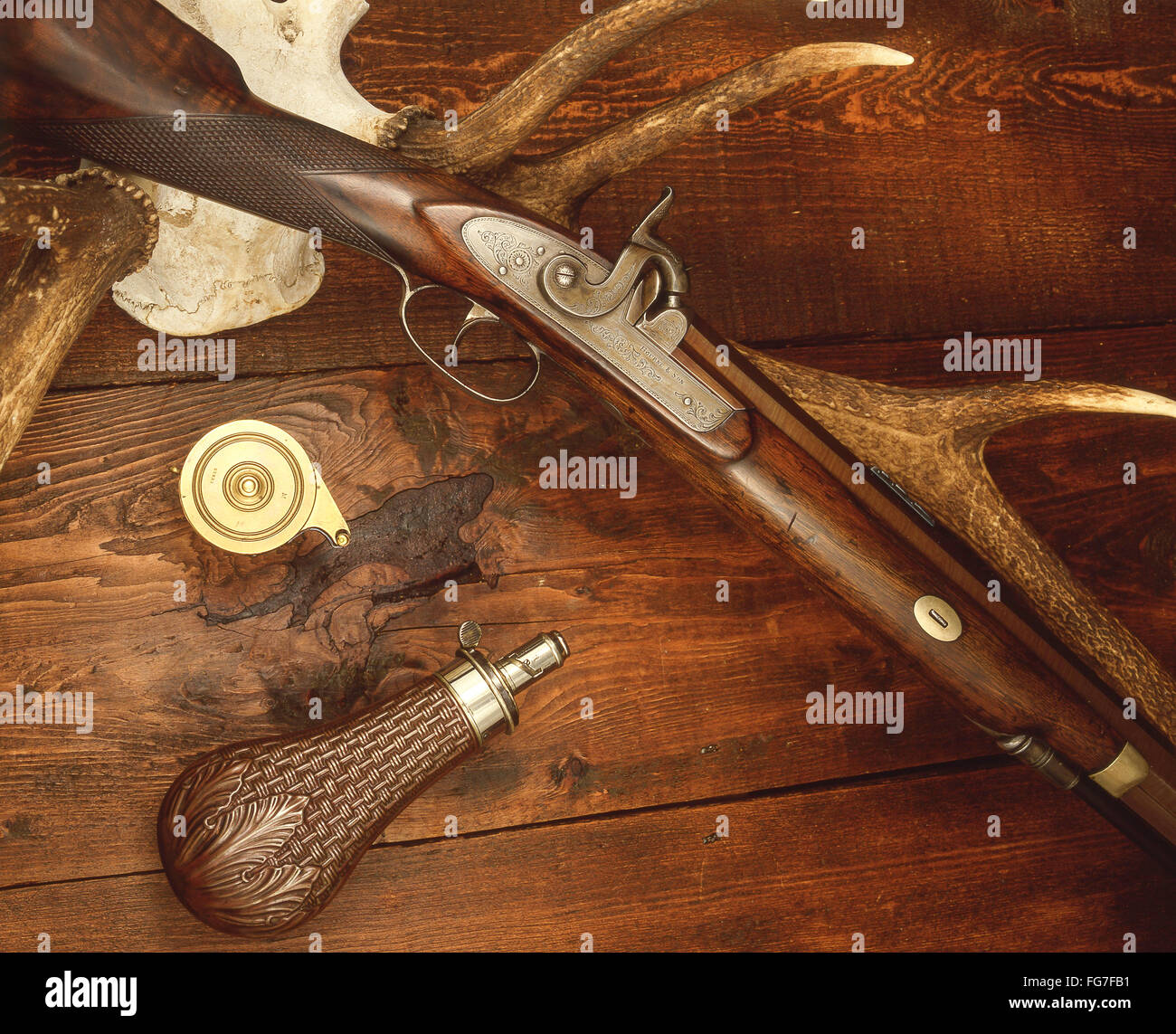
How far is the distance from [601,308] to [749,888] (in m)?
1.52

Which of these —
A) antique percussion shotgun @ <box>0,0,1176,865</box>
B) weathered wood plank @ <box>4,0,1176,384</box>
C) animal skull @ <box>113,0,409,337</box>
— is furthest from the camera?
weathered wood plank @ <box>4,0,1176,384</box>

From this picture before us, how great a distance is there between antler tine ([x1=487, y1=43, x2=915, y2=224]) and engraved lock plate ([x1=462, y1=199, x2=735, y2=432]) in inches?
8.7

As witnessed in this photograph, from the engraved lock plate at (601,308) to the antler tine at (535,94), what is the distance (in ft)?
0.78

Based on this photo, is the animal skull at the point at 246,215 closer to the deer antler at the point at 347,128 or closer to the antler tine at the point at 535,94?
the deer antler at the point at 347,128

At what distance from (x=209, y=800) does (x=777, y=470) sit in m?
1.37

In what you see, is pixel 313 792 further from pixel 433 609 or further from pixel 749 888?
pixel 749 888

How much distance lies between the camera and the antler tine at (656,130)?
1.68 metres

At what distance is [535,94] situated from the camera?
172 cm

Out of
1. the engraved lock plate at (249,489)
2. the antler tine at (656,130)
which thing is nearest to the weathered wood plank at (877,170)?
the engraved lock plate at (249,489)

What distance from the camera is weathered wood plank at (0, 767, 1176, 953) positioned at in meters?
2.03

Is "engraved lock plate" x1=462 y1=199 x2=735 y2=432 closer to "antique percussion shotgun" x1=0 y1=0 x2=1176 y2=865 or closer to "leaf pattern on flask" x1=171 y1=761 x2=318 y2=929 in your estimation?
"antique percussion shotgun" x1=0 y1=0 x2=1176 y2=865

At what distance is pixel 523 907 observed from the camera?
2121 millimetres

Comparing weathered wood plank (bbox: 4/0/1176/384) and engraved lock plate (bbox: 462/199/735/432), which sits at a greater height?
weathered wood plank (bbox: 4/0/1176/384)

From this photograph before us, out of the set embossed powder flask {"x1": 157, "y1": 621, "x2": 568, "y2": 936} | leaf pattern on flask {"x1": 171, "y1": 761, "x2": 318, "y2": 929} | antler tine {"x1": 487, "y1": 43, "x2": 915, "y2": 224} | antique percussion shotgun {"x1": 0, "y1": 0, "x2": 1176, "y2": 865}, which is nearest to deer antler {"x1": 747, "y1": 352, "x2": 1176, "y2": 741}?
antique percussion shotgun {"x1": 0, "y1": 0, "x2": 1176, "y2": 865}
